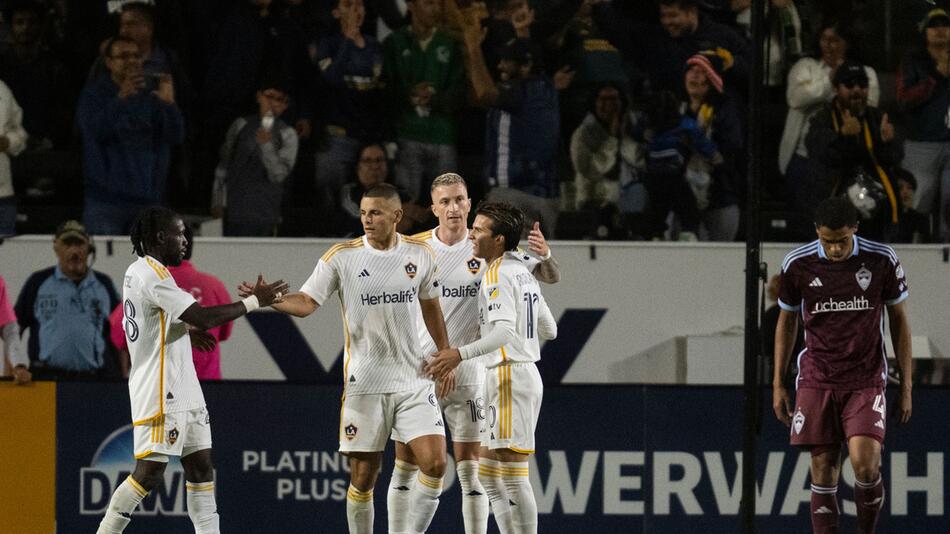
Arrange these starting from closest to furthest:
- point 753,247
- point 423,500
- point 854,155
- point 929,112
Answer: point 753,247, point 423,500, point 854,155, point 929,112

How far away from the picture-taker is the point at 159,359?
740cm

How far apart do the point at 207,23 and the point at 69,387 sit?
4123 mm

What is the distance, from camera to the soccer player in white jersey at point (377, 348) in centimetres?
727

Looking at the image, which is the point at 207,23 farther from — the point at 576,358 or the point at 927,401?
the point at 927,401

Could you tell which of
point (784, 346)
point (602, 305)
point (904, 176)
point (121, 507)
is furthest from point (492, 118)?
point (121, 507)

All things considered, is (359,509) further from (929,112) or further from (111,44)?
(929,112)

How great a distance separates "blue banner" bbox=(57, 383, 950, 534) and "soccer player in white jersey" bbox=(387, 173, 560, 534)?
0.82 m

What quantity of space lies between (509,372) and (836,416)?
5.97 feet

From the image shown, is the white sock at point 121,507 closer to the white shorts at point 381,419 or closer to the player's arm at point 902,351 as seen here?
the white shorts at point 381,419

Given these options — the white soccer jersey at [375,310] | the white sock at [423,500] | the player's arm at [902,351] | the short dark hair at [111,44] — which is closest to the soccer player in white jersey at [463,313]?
the white sock at [423,500]

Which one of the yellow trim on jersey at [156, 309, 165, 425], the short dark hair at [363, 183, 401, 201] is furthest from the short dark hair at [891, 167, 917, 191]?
the yellow trim on jersey at [156, 309, 165, 425]

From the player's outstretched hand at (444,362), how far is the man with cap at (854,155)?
4534 mm

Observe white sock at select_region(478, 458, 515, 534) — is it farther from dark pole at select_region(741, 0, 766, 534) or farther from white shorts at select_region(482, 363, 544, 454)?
dark pole at select_region(741, 0, 766, 534)

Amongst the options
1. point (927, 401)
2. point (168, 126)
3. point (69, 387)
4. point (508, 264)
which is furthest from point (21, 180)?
point (927, 401)
